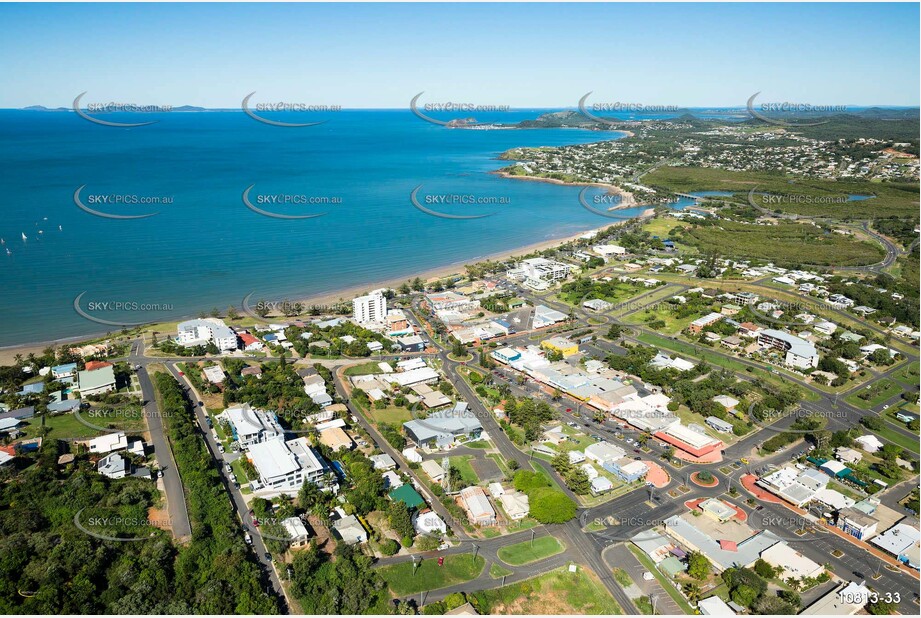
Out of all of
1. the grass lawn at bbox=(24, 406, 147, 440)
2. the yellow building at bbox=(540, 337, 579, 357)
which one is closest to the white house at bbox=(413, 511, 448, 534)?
the grass lawn at bbox=(24, 406, 147, 440)

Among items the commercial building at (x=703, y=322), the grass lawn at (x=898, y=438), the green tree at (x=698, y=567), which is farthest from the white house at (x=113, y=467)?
the grass lawn at (x=898, y=438)

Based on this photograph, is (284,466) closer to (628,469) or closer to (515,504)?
(515,504)

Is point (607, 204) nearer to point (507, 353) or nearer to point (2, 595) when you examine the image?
point (507, 353)

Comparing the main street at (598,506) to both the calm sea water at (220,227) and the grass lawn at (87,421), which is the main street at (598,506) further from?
the calm sea water at (220,227)

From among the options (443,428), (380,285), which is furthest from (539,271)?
(443,428)

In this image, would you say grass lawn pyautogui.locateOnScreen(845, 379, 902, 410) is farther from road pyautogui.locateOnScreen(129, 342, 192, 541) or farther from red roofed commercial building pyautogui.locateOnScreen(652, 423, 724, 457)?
road pyautogui.locateOnScreen(129, 342, 192, 541)

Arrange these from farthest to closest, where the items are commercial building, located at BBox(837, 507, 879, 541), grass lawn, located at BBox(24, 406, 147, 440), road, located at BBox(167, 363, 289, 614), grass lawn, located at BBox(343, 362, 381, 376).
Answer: grass lawn, located at BBox(343, 362, 381, 376), grass lawn, located at BBox(24, 406, 147, 440), commercial building, located at BBox(837, 507, 879, 541), road, located at BBox(167, 363, 289, 614)
